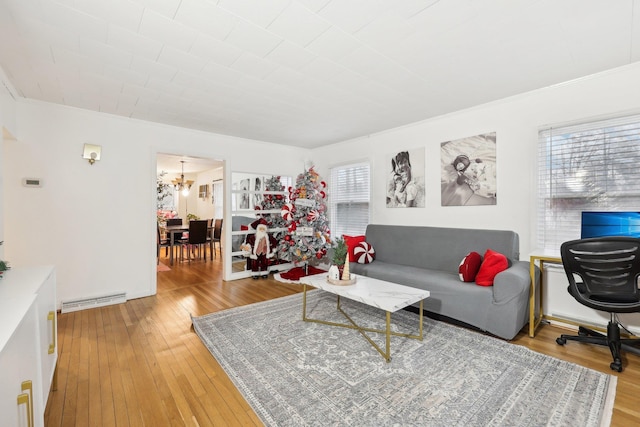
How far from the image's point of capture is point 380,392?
1.89 metres

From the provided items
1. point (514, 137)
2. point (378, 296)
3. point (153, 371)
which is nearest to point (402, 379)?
point (378, 296)

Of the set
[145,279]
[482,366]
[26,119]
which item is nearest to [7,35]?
[26,119]

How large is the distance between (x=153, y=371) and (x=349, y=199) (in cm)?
380

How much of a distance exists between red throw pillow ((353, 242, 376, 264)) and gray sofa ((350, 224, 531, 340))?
10cm

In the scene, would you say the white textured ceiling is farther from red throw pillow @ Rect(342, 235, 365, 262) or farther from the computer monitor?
red throw pillow @ Rect(342, 235, 365, 262)

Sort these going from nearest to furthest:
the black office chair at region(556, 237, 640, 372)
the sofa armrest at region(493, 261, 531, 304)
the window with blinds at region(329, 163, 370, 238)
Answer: the black office chair at region(556, 237, 640, 372) → the sofa armrest at region(493, 261, 531, 304) → the window with blinds at region(329, 163, 370, 238)

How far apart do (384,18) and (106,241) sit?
3.95m

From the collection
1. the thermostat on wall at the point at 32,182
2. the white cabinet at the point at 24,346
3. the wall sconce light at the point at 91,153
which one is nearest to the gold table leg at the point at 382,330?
the white cabinet at the point at 24,346

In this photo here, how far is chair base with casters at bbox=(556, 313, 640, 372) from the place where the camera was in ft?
7.06

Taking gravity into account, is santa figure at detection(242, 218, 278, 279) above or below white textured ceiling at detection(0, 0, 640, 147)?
below

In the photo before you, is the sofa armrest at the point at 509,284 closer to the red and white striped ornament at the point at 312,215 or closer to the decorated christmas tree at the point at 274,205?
the red and white striped ornament at the point at 312,215

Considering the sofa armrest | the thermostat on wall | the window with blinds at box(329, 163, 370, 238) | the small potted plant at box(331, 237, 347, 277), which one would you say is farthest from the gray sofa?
the thermostat on wall

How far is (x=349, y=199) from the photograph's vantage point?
5191 mm

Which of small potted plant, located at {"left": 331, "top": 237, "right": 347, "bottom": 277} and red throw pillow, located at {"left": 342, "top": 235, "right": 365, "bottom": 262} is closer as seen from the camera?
small potted plant, located at {"left": 331, "top": 237, "right": 347, "bottom": 277}
